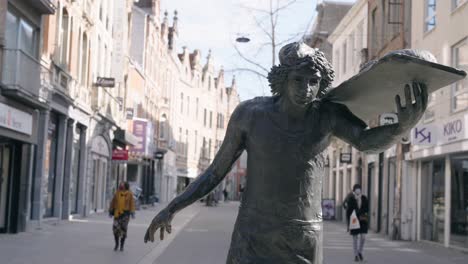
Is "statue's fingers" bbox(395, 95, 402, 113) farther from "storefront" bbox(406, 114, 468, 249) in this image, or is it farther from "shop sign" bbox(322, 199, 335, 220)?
"shop sign" bbox(322, 199, 335, 220)

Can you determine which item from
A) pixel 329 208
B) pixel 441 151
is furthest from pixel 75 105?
pixel 329 208

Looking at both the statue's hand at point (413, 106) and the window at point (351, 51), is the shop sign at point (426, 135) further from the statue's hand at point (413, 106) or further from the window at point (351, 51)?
the statue's hand at point (413, 106)

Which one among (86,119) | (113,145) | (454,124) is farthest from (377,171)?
(113,145)

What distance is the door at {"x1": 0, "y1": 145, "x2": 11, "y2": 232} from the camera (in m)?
20.1

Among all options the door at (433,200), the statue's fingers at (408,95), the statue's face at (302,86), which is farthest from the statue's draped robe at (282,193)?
the door at (433,200)

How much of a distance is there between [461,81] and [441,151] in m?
2.54

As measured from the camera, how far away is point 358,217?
16.2m

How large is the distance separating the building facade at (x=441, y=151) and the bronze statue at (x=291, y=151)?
1653 centimetres

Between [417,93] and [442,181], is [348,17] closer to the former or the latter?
[442,181]

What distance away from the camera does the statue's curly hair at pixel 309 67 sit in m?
2.91

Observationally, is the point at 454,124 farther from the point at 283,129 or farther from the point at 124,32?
the point at 124,32

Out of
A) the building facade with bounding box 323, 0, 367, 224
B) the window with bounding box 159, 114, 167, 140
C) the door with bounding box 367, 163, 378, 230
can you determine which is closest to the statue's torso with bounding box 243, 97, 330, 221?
the door with bounding box 367, 163, 378, 230

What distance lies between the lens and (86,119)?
103ft

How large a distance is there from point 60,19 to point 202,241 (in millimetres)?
10723
